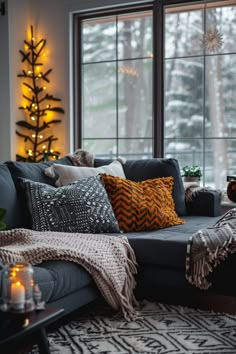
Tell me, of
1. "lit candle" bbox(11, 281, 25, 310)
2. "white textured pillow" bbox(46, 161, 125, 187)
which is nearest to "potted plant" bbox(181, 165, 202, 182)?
"white textured pillow" bbox(46, 161, 125, 187)

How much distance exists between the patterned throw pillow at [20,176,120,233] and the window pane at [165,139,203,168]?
Answer: 2.17 metres

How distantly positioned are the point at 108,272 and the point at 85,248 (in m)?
0.17

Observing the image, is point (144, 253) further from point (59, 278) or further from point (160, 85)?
point (160, 85)

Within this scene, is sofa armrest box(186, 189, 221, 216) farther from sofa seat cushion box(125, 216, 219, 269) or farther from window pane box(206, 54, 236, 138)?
window pane box(206, 54, 236, 138)

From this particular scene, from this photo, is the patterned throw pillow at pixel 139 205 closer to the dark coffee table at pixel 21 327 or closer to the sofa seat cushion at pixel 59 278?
the sofa seat cushion at pixel 59 278

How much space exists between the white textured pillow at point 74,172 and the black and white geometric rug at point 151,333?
0.95 metres

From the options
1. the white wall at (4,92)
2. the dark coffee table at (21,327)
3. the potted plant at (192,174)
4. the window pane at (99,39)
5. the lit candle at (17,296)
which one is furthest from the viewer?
the window pane at (99,39)

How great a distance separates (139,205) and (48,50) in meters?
2.92

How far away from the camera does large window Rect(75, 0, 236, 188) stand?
4.90 metres

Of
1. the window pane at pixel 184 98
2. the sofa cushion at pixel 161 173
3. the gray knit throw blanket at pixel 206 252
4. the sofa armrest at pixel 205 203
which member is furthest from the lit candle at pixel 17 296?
the window pane at pixel 184 98

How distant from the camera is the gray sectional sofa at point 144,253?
92.4 inches

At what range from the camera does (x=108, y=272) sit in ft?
8.39

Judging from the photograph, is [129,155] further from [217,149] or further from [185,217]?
[185,217]

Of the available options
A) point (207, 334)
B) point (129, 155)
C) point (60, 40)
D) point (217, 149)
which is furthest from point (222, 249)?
point (60, 40)
